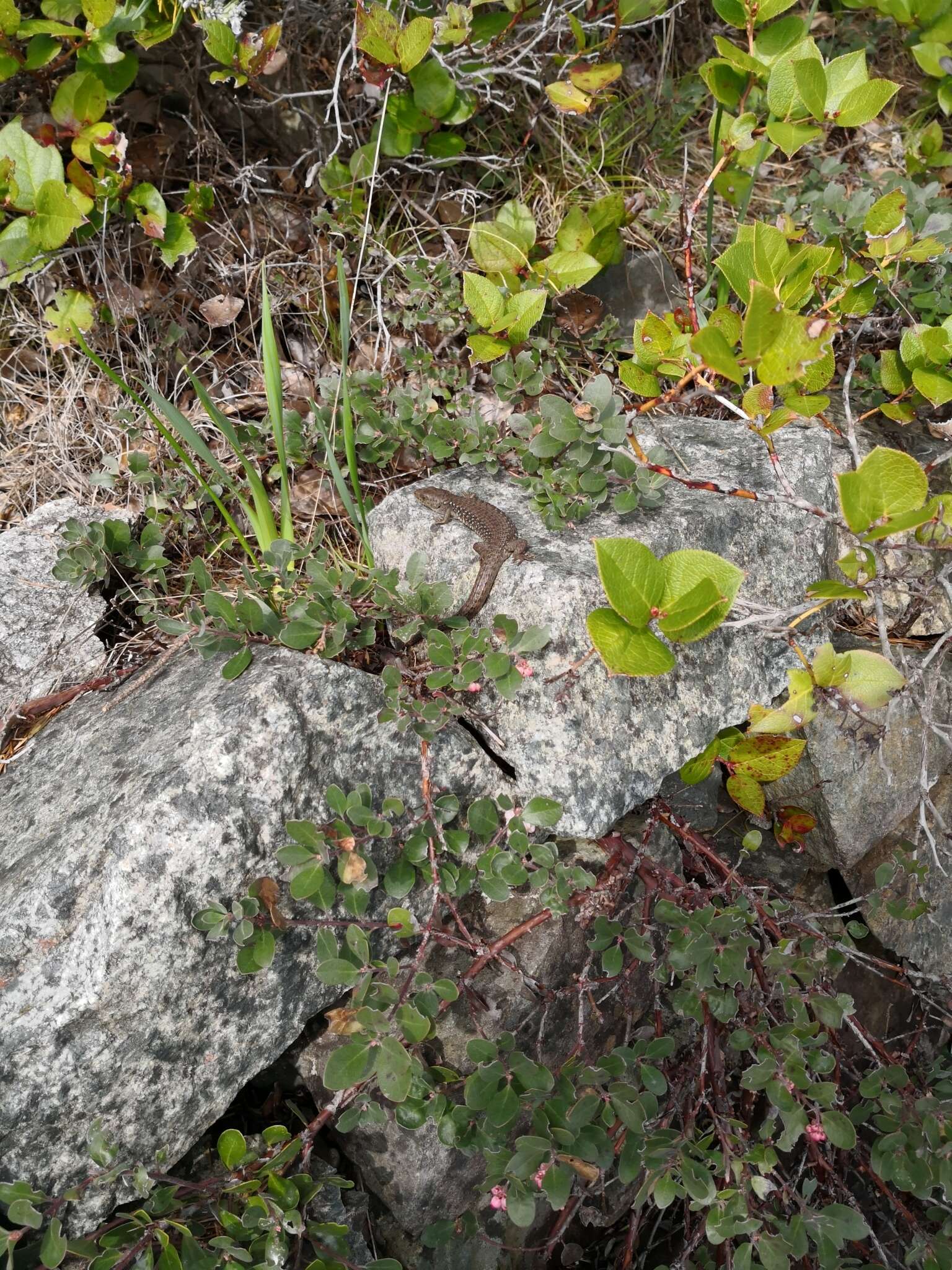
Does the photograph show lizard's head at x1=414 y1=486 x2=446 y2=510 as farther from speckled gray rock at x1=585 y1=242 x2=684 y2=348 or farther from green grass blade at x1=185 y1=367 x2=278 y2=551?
speckled gray rock at x1=585 y1=242 x2=684 y2=348

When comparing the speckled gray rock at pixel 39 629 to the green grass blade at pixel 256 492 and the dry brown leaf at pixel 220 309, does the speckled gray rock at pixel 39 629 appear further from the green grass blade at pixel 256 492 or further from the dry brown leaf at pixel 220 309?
the dry brown leaf at pixel 220 309

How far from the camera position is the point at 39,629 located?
2.75 metres

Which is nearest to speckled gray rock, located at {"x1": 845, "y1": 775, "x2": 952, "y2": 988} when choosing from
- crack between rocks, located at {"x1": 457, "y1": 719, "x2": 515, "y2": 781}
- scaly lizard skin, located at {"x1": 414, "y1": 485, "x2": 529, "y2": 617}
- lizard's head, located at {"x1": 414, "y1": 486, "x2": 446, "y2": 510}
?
crack between rocks, located at {"x1": 457, "y1": 719, "x2": 515, "y2": 781}

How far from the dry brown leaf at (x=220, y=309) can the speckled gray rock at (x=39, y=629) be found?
1.09m

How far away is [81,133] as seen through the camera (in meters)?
2.92

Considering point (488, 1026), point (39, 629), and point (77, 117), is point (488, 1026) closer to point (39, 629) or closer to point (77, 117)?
point (39, 629)

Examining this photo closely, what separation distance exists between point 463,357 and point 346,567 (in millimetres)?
940

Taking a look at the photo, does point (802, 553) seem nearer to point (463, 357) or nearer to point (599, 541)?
point (599, 541)

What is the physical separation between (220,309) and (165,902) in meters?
2.24

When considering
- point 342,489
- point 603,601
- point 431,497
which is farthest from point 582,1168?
point 342,489

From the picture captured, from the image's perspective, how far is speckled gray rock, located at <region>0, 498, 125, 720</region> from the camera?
107 inches

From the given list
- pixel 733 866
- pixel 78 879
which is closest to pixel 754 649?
pixel 733 866

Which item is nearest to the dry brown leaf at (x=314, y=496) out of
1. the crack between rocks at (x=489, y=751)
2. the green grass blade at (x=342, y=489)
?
the green grass blade at (x=342, y=489)

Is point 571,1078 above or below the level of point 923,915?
above
